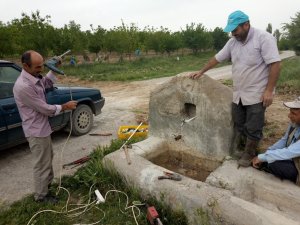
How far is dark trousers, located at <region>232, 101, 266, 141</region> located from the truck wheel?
11.5ft

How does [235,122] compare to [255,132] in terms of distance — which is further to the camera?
[235,122]

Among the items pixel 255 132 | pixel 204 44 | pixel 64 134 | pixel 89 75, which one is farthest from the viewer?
pixel 204 44

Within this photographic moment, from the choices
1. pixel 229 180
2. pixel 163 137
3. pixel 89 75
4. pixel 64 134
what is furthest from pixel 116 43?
pixel 229 180

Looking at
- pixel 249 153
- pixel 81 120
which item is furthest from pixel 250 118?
pixel 81 120

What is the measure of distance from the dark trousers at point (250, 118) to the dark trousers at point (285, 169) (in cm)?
47

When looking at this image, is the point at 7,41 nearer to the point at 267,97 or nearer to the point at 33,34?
the point at 33,34

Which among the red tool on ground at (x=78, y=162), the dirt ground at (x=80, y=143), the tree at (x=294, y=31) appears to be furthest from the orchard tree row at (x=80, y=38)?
the red tool on ground at (x=78, y=162)

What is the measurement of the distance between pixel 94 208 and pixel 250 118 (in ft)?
7.39

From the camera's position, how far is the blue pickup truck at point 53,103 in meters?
4.42

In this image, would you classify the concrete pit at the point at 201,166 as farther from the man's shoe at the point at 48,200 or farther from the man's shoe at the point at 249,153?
the man's shoe at the point at 48,200

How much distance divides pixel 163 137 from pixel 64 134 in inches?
112

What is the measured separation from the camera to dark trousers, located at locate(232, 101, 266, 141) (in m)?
3.24

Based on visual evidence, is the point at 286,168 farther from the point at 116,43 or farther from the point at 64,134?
the point at 116,43

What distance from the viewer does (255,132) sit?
3318 mm
